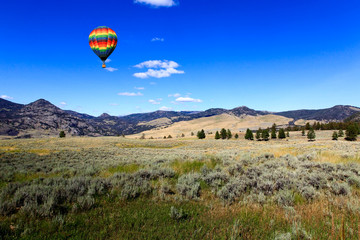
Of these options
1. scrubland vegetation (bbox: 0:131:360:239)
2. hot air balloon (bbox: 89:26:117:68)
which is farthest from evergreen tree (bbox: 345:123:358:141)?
hot air balloon (bbox: 89:26:117:68)

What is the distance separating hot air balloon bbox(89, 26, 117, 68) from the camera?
88.9ft

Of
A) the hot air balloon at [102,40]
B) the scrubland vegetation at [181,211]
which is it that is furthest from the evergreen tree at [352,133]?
the hot air balloon at [102,40]

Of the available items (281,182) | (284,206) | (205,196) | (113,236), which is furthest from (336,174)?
(113,236)

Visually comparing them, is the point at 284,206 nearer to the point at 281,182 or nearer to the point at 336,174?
the point at 281,182

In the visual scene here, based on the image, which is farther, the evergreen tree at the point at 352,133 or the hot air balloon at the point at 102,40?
the evergreen tree at the point at 352,133

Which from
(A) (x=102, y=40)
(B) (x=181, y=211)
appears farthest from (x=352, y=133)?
(B) (x=181, y=211)

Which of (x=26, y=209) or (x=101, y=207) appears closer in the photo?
(x=26, y=209)

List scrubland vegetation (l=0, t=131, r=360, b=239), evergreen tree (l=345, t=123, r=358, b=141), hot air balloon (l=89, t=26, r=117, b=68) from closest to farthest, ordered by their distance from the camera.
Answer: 1. scrubland vegetation (l=0, t=131, r=360, b=239)
2. hot air balloon (l=89, t=26, r=117, b=68)
3. evergreen tree (l=345, t=123, r=358, b=141)

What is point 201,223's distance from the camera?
441cm

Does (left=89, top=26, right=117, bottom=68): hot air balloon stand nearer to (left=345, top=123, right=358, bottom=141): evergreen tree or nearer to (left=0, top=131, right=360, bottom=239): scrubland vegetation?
(left=0, top=131, right=360, bottom=239): scrubland vegetation

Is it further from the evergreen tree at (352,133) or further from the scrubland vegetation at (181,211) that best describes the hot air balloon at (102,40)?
the evergreen tree at (352,133)

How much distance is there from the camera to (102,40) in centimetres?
2719

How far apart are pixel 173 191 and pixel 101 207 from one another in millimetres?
2467

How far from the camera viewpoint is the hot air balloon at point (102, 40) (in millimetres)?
27109
